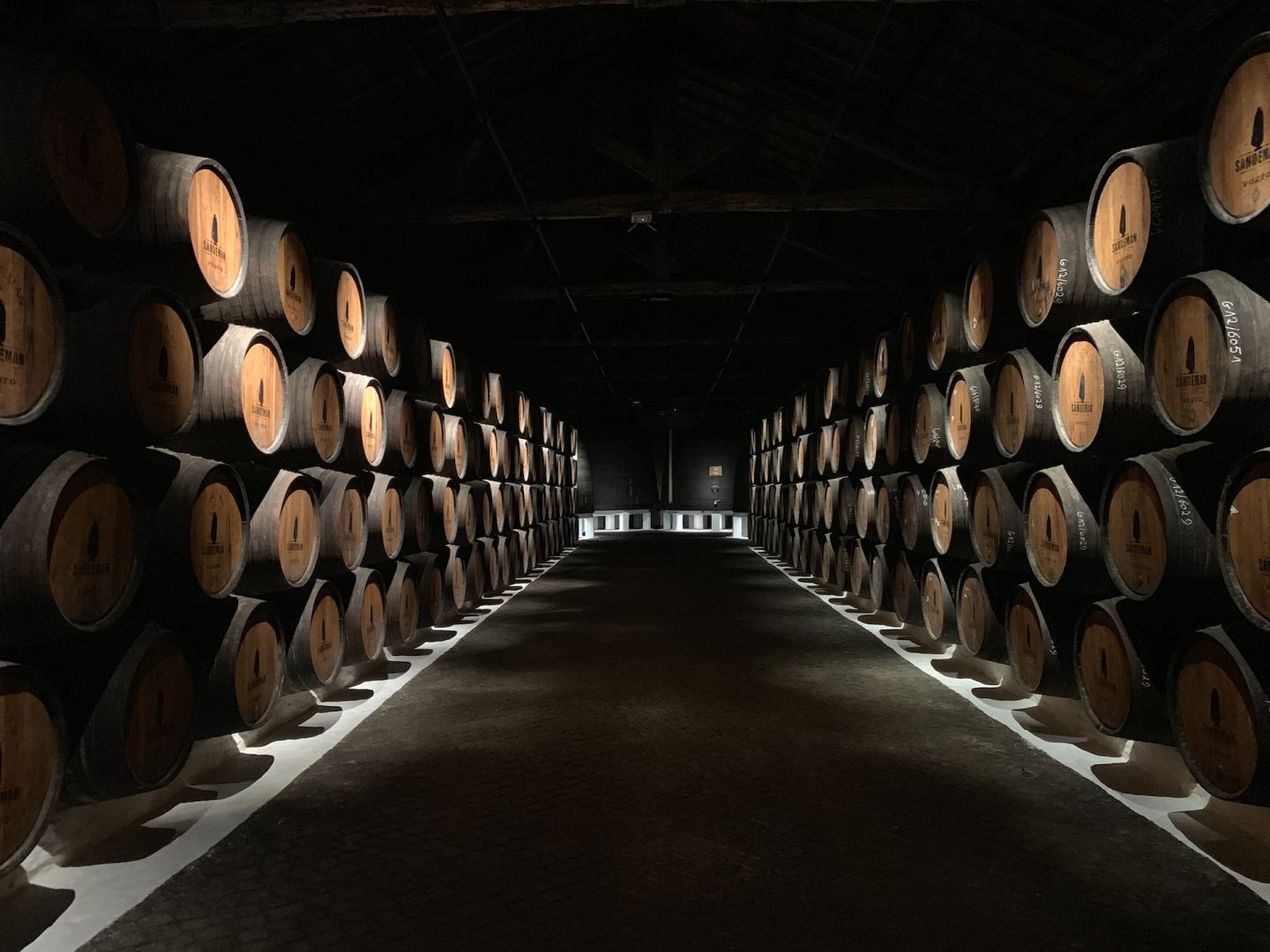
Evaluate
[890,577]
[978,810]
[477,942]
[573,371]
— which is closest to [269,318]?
[477,942]

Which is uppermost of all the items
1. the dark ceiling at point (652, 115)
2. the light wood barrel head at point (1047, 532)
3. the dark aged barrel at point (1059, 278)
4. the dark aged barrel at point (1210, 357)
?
the dark ceiling at point (652, 115)

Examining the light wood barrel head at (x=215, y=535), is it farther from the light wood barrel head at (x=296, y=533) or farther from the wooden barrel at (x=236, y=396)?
the light wood barrel head at (x=296, y=533)

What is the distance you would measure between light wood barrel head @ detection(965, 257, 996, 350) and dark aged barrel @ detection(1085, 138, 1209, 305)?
1.82 metres

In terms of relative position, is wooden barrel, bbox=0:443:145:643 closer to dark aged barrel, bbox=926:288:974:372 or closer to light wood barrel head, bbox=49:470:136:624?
light wood barrel head, bbox=49:470:136:624

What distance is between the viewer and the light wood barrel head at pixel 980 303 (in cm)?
613

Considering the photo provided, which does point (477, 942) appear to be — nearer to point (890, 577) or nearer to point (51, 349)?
point (51, 349)

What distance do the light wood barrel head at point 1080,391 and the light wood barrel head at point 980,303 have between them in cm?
149

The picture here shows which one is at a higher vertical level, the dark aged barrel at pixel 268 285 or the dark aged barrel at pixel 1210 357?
the dark aged barrel at pixel 268 285

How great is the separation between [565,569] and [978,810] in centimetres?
1251

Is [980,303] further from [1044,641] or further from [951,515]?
[1044,641]

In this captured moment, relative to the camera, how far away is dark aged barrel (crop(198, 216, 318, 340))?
495cm

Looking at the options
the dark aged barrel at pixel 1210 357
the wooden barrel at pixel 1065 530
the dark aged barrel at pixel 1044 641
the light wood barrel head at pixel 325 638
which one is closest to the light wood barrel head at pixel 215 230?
the light wood barrel head at pixel 325 638

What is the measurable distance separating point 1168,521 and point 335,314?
213 inches

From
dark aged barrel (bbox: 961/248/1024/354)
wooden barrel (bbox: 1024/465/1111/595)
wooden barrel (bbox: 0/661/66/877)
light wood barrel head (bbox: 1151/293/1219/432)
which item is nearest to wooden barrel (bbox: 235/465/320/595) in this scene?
wooden barrel (bbox: 0/661/66/877)
